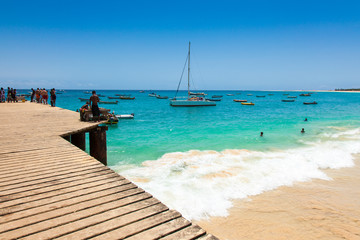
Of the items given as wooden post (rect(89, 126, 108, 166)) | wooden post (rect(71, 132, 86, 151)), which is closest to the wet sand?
wooden post (rect(89, 126, 108, 166))

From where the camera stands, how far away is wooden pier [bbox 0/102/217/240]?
3057 mm

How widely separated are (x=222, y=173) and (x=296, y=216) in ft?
14.3

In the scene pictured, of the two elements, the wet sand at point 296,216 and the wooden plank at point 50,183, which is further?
the wet sand at point 296,216

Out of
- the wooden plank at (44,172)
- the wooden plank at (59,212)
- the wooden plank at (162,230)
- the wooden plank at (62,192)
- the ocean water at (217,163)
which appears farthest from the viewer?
the ocean water at (217,163)

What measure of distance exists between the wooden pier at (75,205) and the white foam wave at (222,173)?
426 centimetres

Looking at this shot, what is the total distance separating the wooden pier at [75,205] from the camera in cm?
306

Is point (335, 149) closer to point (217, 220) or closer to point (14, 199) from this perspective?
point (217, 220)

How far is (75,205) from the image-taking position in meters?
3.71

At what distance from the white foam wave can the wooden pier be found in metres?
4.26

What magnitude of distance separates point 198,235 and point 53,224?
213 cm

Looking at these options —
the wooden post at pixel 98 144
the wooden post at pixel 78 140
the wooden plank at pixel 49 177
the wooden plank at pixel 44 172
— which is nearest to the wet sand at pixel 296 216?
the wooden plank at pixel 49 177

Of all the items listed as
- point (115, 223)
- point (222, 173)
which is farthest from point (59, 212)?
point (222, 173)

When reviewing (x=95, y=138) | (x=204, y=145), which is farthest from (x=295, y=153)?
(x=95, y=138)

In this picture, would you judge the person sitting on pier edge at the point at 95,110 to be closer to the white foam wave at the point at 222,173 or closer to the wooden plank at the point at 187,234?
the white foam wave at the point at 222,173
